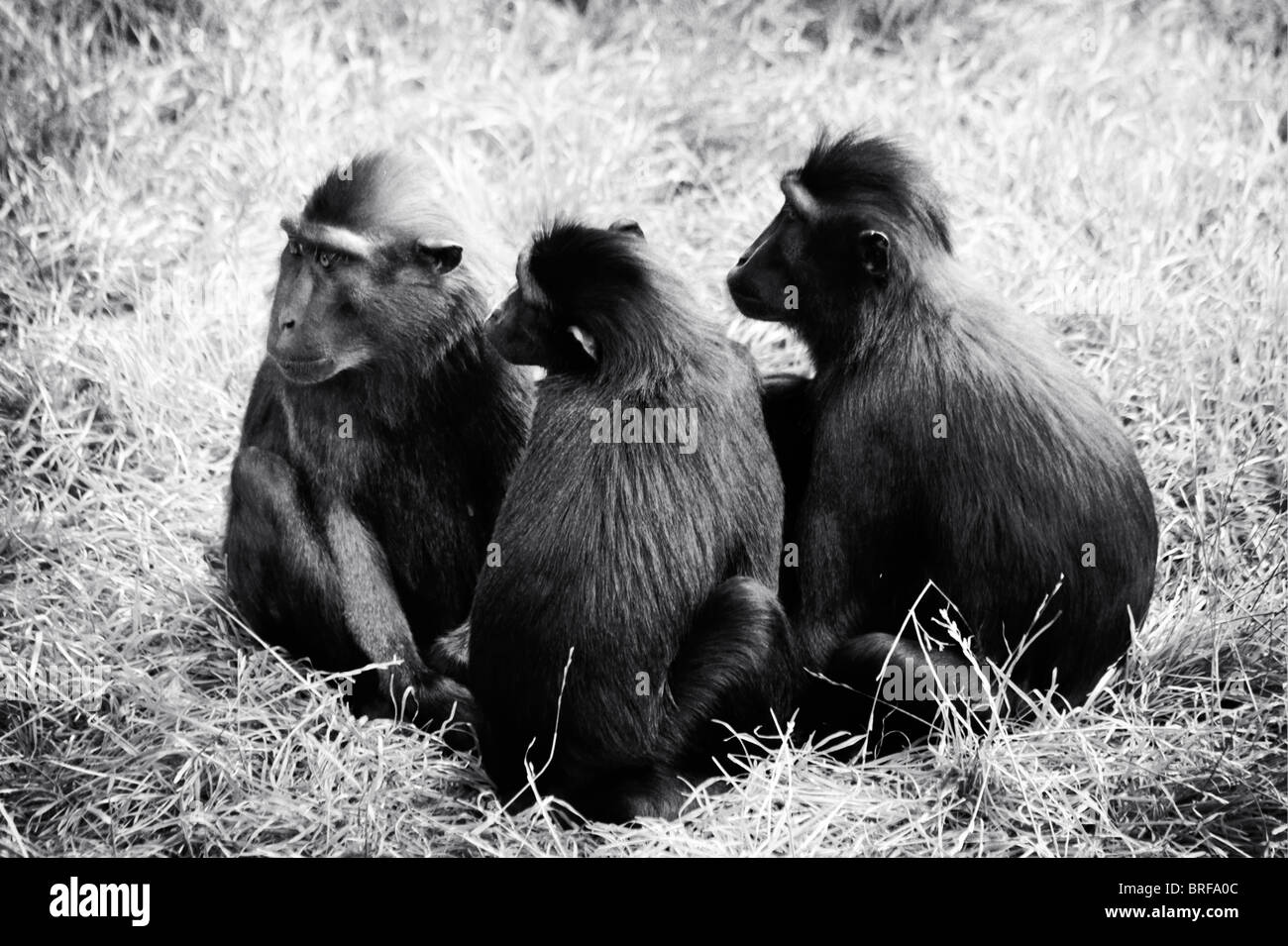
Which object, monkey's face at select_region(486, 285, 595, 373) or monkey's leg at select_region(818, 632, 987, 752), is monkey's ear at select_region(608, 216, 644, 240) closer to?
monkey's face at select_region(486, 285, 595, 373)

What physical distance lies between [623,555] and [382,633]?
130 centimetres

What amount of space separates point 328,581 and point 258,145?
146 inches

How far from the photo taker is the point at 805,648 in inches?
217

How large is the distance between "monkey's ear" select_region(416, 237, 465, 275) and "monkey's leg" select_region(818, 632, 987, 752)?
2.04 meters

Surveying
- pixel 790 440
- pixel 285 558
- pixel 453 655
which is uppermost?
pixel 790 440

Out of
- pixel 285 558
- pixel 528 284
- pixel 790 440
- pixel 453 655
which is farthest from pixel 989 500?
pixel 285 558

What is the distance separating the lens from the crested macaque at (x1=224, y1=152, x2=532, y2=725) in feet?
18.9

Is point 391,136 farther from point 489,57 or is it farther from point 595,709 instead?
point 595,709

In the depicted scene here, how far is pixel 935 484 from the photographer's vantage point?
5434 mm

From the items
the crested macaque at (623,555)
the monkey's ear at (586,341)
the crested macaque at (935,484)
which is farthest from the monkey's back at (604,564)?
the crested macaque at (935,484)

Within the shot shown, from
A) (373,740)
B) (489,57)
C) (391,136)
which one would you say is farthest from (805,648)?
(489,57)

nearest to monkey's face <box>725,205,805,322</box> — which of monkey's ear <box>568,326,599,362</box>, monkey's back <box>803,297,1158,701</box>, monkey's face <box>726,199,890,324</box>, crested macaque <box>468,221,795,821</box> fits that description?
monkey's face <box>726,199,890,324</box>

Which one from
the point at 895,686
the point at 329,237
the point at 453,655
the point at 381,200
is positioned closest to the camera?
the point at 895,686

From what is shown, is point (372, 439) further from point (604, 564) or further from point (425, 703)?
point (604, 564)
